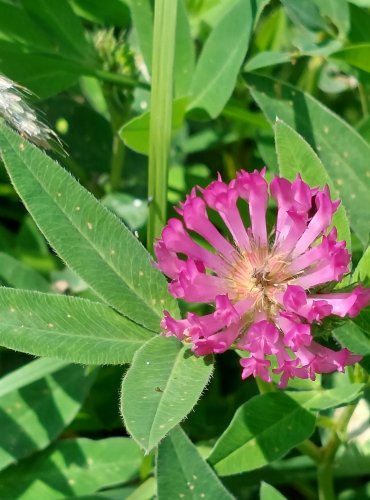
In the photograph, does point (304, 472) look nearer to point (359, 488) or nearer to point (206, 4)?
point (359, 488)

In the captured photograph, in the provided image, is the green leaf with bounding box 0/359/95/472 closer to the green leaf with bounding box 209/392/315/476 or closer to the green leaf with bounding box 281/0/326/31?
the green leaf with bounding box 209/392/315/476

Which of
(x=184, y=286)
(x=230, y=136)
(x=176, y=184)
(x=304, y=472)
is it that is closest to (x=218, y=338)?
(x=184, y=286)

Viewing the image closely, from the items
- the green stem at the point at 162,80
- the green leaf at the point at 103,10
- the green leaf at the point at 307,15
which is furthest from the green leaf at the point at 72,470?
the green leaf at the point at 103,10

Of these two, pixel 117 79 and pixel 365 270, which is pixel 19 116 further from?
pixel 117 79

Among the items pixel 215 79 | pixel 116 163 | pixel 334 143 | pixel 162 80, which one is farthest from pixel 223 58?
Result: pixel 116 163

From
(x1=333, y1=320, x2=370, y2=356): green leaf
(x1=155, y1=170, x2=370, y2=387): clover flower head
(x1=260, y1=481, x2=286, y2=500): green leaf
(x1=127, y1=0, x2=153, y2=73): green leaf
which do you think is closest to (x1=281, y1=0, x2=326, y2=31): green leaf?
(x1=127, y1=0, x2=153, y2=73): green leaf

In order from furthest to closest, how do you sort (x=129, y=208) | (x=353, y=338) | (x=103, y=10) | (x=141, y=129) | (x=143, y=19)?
(x=103, y=10)
(x=129, y=208)
(x=143, y=19)
(x=141, y=129)
(x=353, y=338)

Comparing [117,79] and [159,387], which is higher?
[117,79]
